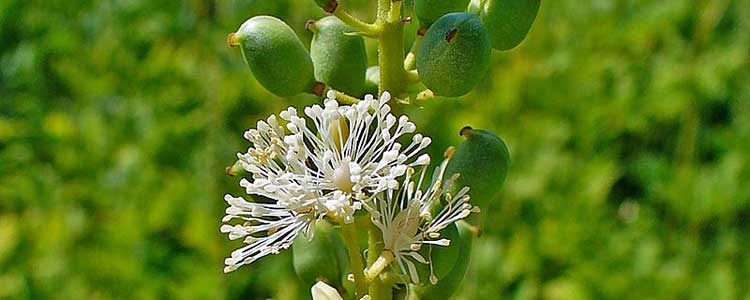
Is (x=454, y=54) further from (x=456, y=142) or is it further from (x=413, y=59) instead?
(x=456, y=142)

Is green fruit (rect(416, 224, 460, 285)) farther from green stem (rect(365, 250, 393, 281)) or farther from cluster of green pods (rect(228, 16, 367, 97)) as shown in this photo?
cluster of green pods (rect(228, 16, 367, 97))

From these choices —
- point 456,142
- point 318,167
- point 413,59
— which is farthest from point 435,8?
point 456,142

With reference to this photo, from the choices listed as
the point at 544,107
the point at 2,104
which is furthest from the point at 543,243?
the point at 2,104

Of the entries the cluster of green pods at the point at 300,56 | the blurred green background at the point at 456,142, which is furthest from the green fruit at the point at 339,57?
the blurred green background at the point at 456,142

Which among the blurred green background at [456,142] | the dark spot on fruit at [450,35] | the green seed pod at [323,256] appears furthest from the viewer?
the blurred green background at [456,142]

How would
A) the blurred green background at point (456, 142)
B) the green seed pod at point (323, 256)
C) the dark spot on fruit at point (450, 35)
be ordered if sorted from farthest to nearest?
the blurred green background at point (456, 142) → the green seed pod at point (323, 256) → the dark spot on fruit at point (450, 35)

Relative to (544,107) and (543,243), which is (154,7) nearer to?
(544,107)

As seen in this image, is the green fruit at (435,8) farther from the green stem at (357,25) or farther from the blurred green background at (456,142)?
the blurred green background at (456,142)
